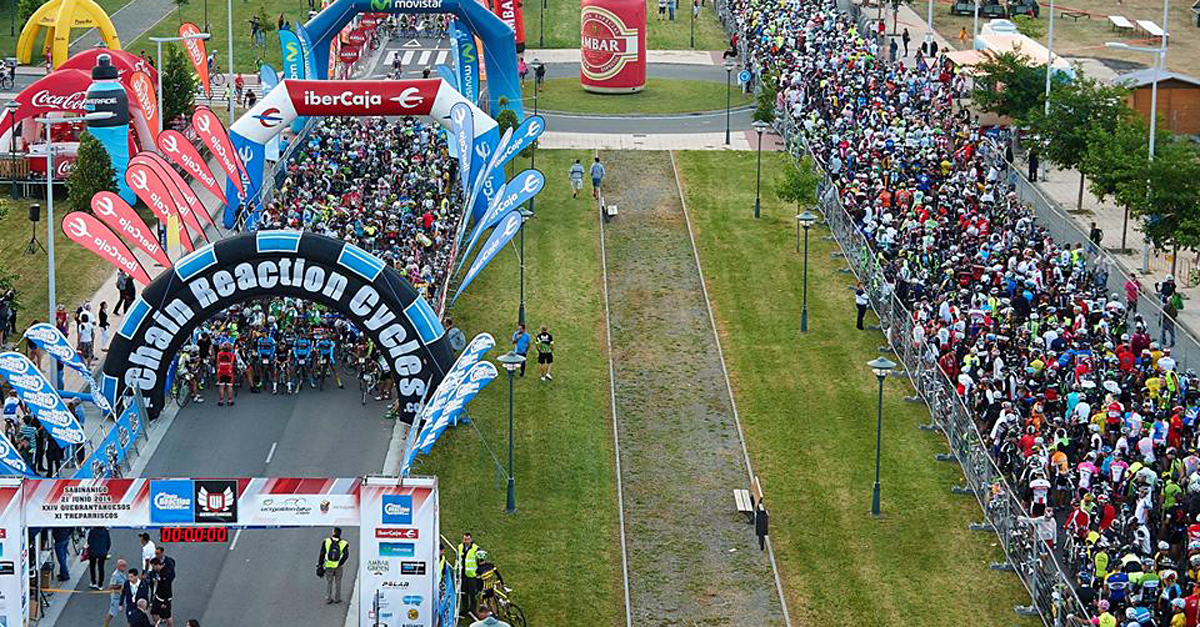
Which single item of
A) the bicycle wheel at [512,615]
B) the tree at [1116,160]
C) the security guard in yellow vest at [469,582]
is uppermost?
the tree at [1116,160]

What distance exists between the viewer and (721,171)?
256 ft

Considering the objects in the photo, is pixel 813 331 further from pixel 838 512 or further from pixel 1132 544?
pixel 1132 544

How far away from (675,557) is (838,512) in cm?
430

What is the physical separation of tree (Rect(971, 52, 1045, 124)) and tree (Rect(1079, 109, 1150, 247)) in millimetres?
8282

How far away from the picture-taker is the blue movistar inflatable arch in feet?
254

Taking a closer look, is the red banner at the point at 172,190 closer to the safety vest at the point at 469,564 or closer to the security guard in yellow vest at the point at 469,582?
the safety vest at the point at 469,564

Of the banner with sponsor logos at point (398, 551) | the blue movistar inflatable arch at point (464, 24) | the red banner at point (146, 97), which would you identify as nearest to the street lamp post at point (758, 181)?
the blue movistar inflatable arch at point (464, 24)

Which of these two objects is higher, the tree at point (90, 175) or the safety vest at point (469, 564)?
the tree at point (90, 175)

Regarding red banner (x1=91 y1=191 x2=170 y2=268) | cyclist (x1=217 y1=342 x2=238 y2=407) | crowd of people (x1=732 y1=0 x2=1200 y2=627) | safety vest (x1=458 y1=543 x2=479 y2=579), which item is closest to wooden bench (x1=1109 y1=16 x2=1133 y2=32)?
crowd of people (x1=732 y1=0 x2=1200 y2=627)

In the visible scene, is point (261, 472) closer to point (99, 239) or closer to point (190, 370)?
point (190, 370)

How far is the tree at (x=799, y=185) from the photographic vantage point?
6656 centimetres

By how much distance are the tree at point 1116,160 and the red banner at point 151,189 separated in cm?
2746

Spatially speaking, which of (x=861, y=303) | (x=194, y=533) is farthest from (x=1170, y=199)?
(x=194, y=533)

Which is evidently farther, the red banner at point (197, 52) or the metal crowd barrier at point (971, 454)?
the red banner at point (197, 52)
